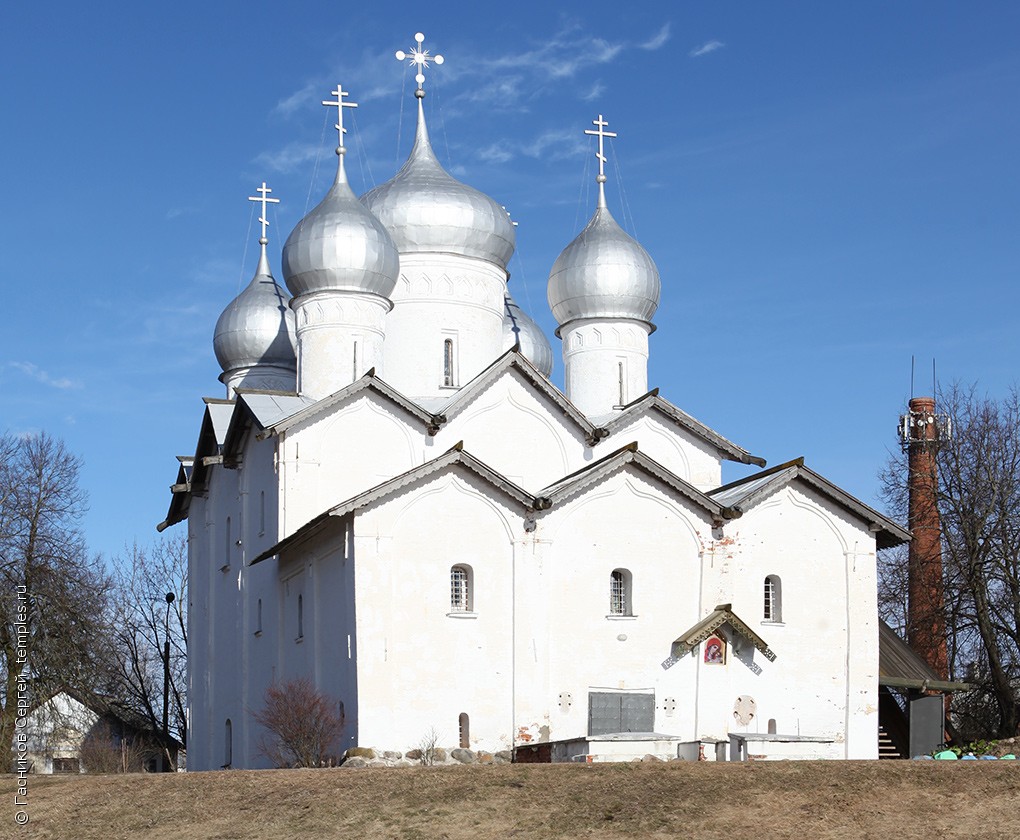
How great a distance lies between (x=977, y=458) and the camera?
3097 centimetres

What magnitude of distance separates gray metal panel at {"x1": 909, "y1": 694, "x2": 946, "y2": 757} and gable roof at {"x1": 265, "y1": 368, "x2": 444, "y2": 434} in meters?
9.20

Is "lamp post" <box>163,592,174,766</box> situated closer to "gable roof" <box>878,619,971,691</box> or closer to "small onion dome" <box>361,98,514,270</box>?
"small onion dome" <box>361,98,514,270</box>

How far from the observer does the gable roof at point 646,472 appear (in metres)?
24.7

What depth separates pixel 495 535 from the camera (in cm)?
2408

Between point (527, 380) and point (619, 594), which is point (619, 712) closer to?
point (619, 594)

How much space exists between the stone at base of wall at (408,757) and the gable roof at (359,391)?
582cm

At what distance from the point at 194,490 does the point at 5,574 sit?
4560 millimetres

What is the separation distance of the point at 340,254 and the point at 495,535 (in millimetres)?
6738

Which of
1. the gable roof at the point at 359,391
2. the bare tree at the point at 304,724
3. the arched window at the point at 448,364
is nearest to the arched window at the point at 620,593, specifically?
the gable roof at the point at 359,391

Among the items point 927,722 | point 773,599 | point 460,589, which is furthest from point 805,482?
point 460,589

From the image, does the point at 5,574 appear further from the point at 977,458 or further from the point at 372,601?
the point at 977,458

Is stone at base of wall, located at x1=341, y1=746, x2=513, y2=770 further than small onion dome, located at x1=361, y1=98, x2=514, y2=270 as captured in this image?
No

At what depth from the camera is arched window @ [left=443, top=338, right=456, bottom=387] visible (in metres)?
29.8

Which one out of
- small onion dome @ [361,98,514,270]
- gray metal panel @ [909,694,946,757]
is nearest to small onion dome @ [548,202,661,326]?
small onion dome @ [361,98,514,270]
